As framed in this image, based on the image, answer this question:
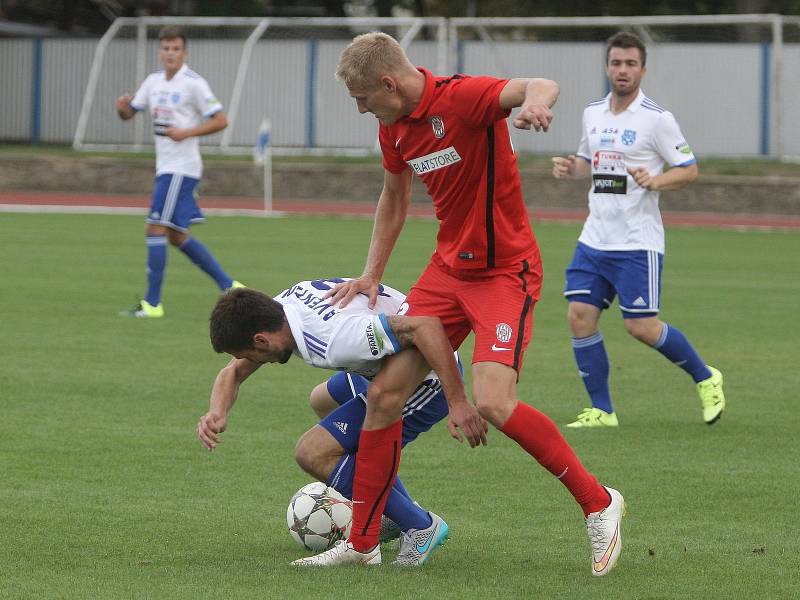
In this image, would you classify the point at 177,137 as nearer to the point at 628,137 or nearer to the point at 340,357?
the point at 628,137

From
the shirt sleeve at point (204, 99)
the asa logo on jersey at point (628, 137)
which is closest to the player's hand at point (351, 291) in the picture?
the asa logo on jersey at point (628, 137)

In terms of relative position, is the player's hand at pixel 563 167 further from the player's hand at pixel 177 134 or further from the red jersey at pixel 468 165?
the player's hand at pixel 177 134

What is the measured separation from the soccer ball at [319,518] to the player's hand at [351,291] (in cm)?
79

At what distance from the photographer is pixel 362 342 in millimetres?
5133

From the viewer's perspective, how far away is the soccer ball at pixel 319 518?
5.64m

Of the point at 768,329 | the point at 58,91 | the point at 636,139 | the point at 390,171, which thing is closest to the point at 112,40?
the point at 58,91

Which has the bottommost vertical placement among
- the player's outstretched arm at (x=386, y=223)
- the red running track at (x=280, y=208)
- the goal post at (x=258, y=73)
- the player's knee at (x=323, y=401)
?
the player's knee at (x=323, y=401)

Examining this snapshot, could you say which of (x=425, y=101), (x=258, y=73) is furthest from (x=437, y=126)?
(x=258, y=73)

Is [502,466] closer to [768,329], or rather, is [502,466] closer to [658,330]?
[658,330]

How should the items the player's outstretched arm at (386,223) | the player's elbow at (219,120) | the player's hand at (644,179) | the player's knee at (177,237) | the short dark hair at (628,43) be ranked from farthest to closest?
the player's elbow at (219,120), the player's knee at (177,237), the short dark hair at (628,43), the player's hand at (644,179), the player's outstretched arm at (386,223)

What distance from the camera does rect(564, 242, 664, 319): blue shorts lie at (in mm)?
8219

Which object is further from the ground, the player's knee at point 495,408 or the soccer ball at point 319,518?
the player's knee at point 495,408

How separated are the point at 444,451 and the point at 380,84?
2769mm

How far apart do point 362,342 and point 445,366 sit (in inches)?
11.9
